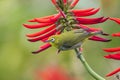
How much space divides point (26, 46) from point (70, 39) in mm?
2414

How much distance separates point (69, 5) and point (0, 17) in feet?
8.68

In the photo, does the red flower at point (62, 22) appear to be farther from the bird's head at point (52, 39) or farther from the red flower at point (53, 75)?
the red flower at point (53, 75)

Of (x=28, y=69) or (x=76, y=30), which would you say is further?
(x=28, y=69)

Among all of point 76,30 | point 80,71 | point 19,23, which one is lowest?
point 80,71

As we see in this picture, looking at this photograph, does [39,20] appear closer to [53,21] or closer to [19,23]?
[53,21]

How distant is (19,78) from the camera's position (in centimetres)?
553

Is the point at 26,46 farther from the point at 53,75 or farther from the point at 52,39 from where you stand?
the point at 52,39

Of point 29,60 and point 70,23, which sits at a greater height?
point 70,23

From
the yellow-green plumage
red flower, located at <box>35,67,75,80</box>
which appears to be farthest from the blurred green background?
the yellow-green plumage

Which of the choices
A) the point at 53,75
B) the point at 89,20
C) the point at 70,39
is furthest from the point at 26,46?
the point at 89,20

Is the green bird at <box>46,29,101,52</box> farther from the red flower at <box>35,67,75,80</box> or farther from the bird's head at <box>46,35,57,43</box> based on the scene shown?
the red flower at <box>35,67,75,80</box>

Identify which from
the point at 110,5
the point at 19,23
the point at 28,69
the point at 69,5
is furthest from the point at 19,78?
the point at 69,5

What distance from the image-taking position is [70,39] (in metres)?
3.01

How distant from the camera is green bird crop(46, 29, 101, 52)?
2895 millimetres
